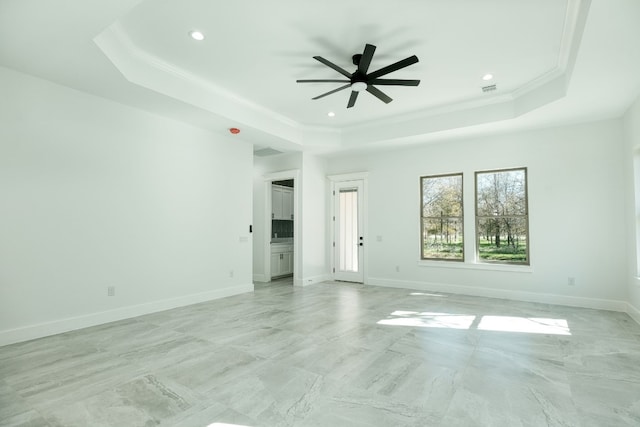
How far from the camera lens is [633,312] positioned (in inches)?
175

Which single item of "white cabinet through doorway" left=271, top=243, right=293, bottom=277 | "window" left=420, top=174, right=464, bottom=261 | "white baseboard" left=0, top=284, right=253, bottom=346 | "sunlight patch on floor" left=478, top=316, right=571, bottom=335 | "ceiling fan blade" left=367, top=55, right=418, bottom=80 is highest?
"ceiling fan blade" left=367, top=55, right=418, bottom=80

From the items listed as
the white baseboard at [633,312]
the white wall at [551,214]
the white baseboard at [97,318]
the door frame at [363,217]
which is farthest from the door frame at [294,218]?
the white baseboard at [633,312]

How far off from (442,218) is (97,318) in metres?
5.80

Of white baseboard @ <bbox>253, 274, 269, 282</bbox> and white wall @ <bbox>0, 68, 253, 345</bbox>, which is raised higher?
white wall @ <bbox>0, 68, 253, 345</bbox>

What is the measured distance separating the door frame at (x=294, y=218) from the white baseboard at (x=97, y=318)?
67.5 inches

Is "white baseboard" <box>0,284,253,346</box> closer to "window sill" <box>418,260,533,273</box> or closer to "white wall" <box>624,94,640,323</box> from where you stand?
"window sill" <box>418,260,533,273</box>

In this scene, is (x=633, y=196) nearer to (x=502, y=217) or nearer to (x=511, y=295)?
(x=502, y=217)

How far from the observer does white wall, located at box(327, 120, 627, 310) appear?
4.96 metres

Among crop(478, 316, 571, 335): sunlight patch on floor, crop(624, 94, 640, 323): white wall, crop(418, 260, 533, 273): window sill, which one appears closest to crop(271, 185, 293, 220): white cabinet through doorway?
crop(418, 260, 533, 273): window sill

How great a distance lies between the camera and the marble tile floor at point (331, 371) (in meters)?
2.15

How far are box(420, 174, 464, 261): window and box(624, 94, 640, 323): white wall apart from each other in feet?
7.64

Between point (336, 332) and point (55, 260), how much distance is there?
11.0 ft

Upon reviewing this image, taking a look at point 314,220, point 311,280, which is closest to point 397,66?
point 314,220

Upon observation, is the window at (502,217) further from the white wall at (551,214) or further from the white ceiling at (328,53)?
the white ceiling at (328,53)
